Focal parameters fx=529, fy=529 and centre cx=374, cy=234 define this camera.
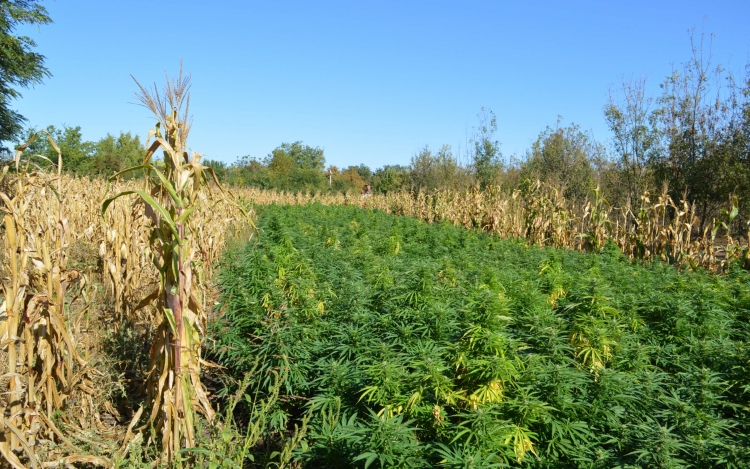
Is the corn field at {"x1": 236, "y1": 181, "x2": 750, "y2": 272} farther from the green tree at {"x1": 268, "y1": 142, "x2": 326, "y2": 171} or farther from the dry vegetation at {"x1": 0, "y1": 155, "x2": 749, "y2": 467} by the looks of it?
the green tree at {"x1": 268, "y1": 142, "x2": 326, "y2": 171}

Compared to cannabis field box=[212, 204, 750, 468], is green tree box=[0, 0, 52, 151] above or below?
above

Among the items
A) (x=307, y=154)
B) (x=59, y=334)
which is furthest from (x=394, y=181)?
(x=307, y=154)

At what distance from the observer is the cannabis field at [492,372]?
2912mm

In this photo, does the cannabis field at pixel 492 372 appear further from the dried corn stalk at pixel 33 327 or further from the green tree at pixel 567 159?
the green tree at pixel 567 159

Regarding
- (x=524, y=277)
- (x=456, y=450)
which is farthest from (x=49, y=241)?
(x=524, y=277)

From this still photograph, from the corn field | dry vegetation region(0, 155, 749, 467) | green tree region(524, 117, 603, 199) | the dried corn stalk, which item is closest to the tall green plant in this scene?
dry vegetation region(0, 155, 749, 467)

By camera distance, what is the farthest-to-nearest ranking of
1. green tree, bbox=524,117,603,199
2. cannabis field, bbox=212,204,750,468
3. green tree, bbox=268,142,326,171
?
green tree, bbox=268,142,326,171 → green tree, bbox=524,117,603,199 → cannabis field, bbox=212,204,750,468

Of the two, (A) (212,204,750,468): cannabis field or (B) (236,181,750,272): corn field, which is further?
(B) (236,181,750,272): corn field

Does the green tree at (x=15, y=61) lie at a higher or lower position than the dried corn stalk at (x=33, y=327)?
higher

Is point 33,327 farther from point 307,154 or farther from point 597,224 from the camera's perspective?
point 307,154

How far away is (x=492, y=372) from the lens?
3.25 meters

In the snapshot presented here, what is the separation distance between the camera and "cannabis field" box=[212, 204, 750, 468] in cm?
291

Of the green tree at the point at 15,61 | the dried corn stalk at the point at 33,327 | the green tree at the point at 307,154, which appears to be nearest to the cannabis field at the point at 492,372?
the dried corn stalk at the point at 33,327

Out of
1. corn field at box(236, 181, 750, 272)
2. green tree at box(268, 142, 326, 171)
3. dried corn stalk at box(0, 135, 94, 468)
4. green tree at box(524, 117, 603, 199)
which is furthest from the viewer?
green tree at box(268, 142, 326, 171)
